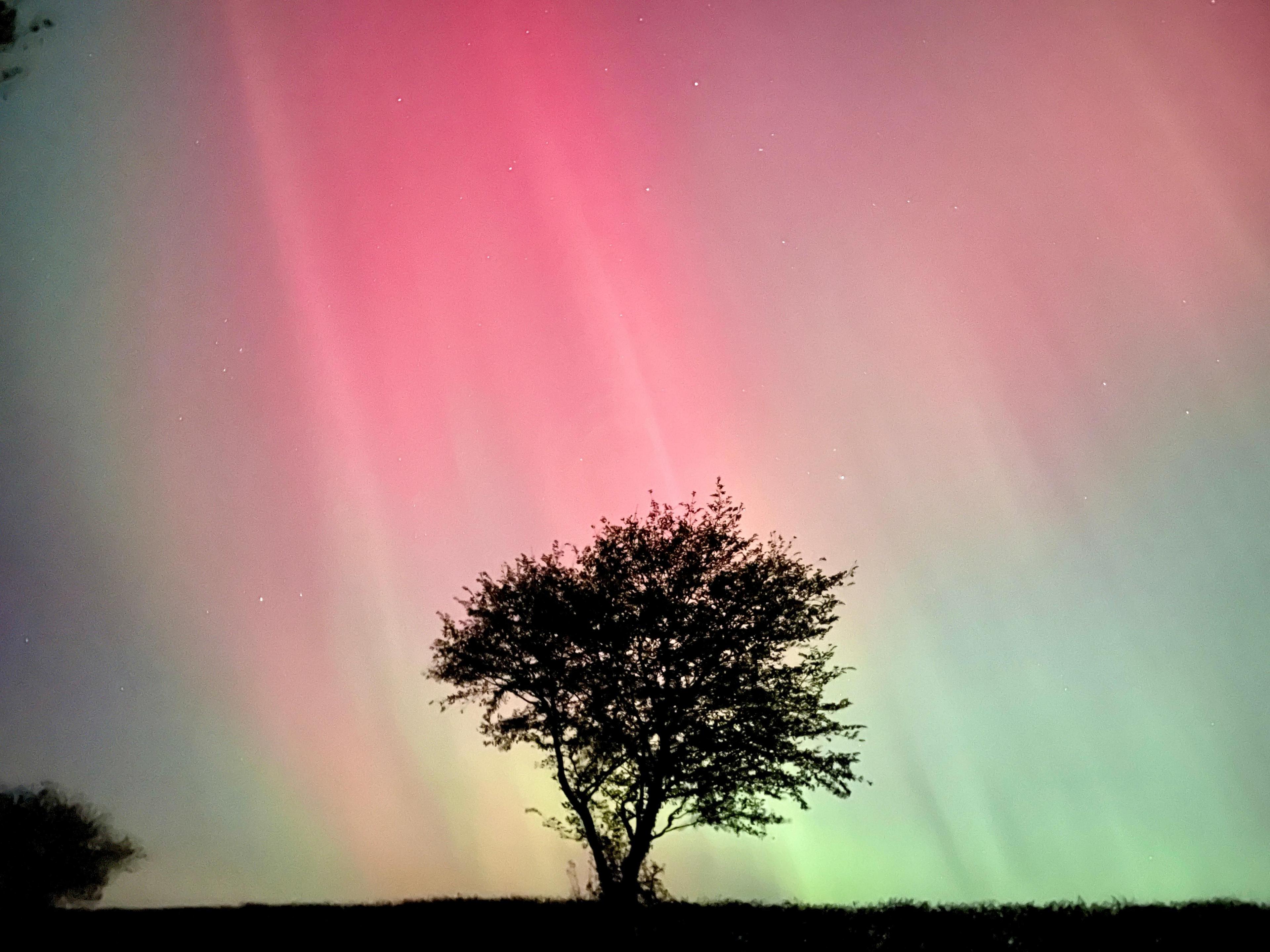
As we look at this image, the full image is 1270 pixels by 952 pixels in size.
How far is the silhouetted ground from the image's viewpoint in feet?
39.4

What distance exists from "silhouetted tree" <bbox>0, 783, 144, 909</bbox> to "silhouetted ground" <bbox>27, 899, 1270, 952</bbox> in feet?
178

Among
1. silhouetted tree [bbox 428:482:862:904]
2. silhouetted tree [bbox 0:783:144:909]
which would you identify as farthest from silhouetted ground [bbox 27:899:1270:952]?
silhouetted tree [bbox 0:783:144:909]

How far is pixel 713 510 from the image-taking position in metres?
24.5

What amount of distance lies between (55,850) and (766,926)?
214 feet

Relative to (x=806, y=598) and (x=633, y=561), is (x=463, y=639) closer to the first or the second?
(x=633, y=561)

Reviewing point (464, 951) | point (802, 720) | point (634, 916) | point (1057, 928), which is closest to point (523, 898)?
point (634, 916)

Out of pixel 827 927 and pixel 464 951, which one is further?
pixel 827 927

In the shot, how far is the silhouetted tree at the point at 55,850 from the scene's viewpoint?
52.3m

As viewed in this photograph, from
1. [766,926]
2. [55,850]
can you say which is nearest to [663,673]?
[766,926]

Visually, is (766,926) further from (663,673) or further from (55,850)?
(55,850)

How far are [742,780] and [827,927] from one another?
9.88m

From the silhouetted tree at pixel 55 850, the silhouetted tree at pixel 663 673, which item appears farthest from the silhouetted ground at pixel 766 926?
the silhouetted tree at pixel 55 850

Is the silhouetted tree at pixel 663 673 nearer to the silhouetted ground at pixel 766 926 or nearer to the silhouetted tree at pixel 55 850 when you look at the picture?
the silhouetted ground at pixel 766 926

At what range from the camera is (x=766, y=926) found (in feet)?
42.9
